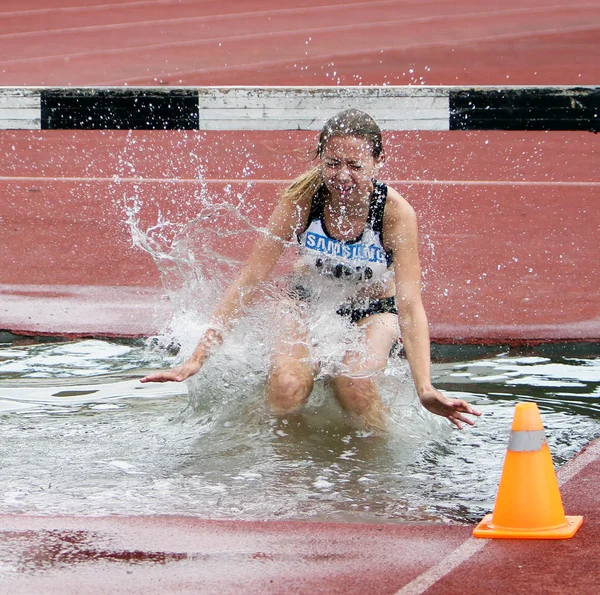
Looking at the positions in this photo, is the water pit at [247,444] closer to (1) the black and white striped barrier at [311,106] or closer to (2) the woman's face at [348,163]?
(2) the woman's face at [348,163]

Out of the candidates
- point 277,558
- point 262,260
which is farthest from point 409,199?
point 277,558

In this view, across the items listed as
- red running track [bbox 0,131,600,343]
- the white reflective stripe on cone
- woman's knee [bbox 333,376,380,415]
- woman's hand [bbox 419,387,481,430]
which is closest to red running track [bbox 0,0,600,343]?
red running track [bbox 0,131,600,343]

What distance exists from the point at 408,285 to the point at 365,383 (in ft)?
1.25

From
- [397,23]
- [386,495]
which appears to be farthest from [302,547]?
[397,23]

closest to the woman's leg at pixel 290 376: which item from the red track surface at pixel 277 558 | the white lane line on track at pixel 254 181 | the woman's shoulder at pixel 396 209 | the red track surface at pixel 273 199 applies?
the woman's shoulder at pixel 396 209

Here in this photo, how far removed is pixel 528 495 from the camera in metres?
3.16

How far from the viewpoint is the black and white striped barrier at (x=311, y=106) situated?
823cm

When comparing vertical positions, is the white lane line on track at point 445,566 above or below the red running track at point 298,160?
below

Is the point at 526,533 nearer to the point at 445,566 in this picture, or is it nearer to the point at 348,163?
the point at 445,566

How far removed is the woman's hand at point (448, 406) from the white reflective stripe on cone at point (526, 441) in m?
0.24

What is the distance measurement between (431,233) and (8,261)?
262cm

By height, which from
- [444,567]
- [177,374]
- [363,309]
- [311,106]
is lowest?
[444,567]

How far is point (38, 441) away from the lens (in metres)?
4.22

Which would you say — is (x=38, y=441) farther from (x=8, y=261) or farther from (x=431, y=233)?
(x=431, y=233)
